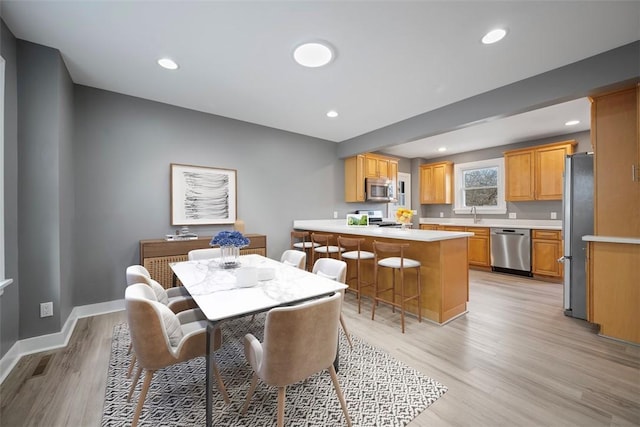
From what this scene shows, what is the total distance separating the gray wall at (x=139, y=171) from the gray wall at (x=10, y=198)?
0.86 m

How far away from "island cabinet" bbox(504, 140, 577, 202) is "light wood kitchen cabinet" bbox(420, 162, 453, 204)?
124cm

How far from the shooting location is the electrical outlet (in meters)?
2.33

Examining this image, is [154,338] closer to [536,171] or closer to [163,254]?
[163,254]

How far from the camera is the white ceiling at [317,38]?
72.8 inches

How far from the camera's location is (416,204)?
6.95 metres

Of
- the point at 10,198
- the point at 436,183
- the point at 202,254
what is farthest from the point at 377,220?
the point at 10,198

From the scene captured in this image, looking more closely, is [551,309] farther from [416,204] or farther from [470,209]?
[416,204]

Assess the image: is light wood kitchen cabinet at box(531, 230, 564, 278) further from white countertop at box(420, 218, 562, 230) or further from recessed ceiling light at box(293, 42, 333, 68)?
recessed ceiling light at box(293, 42, 333, 68)

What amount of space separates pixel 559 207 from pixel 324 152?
4448mm

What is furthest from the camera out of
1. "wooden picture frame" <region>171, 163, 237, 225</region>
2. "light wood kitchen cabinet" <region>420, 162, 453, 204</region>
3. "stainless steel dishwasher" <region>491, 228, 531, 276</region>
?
"light wood kitchen cabinet" <region>420, 162, 453, 204</region>

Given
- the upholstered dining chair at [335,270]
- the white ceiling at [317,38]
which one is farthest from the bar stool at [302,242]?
the white ceiling at [317,38]

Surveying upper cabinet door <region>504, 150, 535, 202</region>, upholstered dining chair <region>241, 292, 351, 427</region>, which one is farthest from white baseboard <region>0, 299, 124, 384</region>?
upper cabinet door <region>504, 150, 535, 202</region>

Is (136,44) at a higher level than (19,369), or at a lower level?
higher

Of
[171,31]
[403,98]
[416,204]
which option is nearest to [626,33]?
[403,98]
